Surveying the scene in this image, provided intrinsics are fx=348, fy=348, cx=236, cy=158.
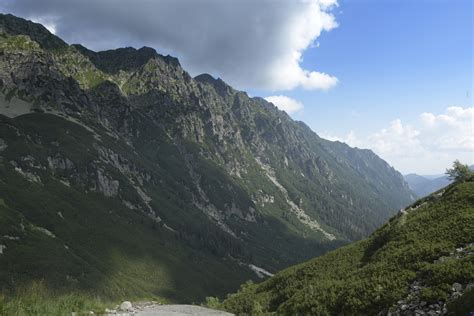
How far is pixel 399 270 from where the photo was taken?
85.9 feet

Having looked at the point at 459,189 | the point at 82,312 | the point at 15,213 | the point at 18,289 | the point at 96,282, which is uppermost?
the point at 15,213

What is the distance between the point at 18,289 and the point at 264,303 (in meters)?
29.8

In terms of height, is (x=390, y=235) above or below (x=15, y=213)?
below

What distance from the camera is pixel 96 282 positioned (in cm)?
17288

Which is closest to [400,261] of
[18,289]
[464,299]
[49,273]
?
[464,299]

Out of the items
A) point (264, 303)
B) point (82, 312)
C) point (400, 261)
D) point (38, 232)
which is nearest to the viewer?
point (82, 312)

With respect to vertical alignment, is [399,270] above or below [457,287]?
above

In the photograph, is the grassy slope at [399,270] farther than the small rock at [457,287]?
Yes

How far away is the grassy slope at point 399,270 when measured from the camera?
21839 millimetres

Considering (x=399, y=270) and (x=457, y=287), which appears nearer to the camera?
(x=457, y=287)

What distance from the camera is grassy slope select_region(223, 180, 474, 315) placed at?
21839 millimetres

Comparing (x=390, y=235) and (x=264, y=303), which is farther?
(x=390, y=235)

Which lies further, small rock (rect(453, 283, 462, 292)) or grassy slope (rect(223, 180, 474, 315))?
grassy slope (rect(223, 180, 474, 315))

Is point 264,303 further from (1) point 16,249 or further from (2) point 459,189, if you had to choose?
(1) point 16,249
